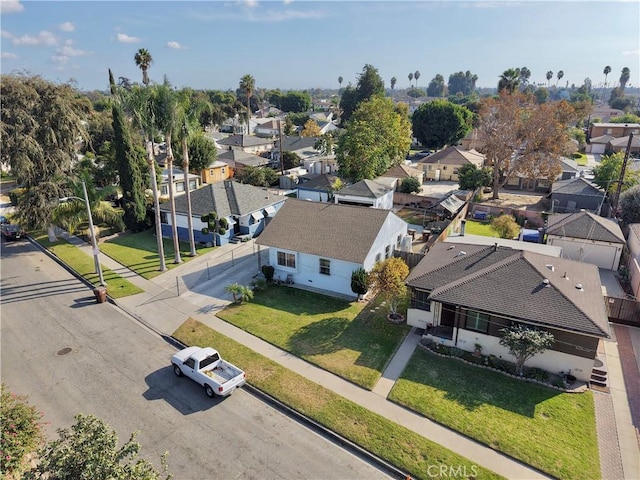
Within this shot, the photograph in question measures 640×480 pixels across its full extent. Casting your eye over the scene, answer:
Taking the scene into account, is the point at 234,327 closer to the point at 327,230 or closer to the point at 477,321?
the point at 327,230

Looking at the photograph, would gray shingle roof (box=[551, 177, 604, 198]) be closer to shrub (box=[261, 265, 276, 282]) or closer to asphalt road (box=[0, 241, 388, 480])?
shrub (box=[261, 265, 276, 282])

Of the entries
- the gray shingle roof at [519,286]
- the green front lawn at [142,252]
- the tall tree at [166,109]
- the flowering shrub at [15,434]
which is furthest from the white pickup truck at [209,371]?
the tall tree at [166,109]

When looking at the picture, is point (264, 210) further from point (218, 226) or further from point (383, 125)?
point (383, 125)

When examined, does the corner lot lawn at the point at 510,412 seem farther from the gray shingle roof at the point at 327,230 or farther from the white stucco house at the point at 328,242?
the gray shingle roof at the point at 327,230

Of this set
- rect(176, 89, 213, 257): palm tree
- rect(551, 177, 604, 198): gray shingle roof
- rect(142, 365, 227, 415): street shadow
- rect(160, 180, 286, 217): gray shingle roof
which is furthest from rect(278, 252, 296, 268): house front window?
rect(551, 177, 604, 198): gray shingle roof

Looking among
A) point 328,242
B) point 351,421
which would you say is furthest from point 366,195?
point 351,421
